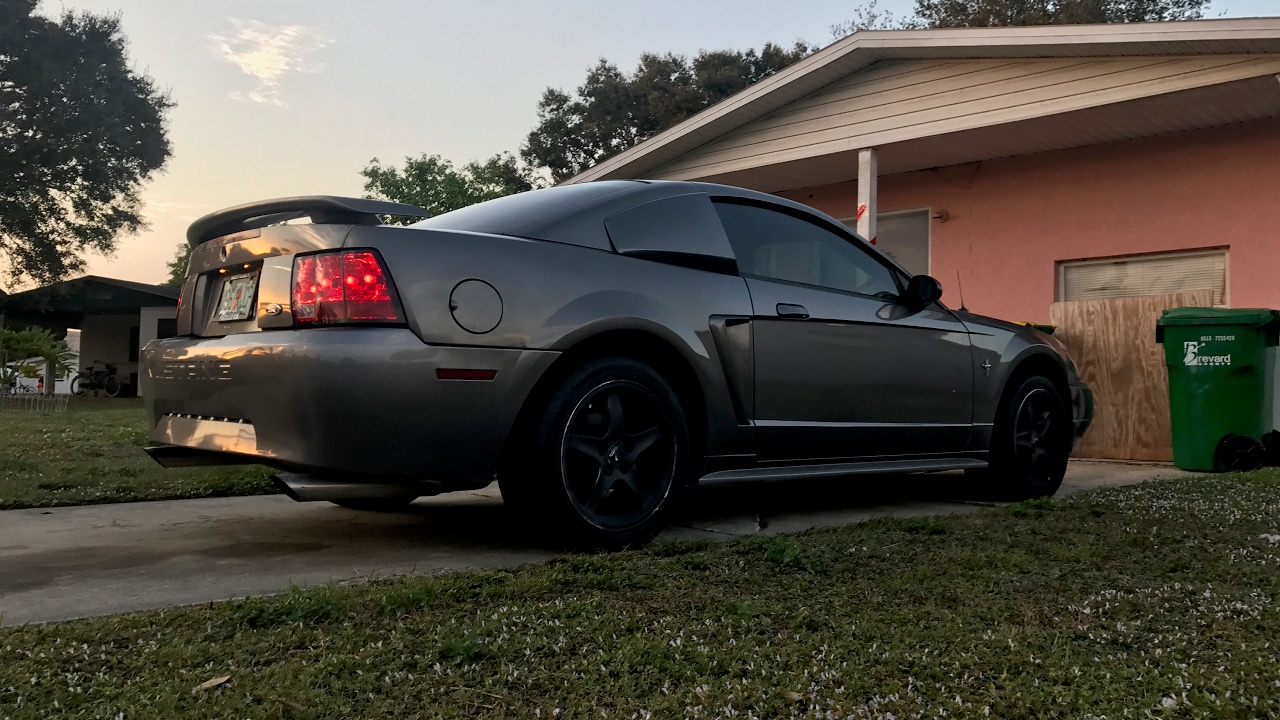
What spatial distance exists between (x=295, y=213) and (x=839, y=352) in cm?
242

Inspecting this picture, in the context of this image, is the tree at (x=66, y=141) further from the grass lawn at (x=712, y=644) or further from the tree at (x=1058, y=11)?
the grass lawn at (x=712, y=644)

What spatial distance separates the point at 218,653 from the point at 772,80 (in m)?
10.9

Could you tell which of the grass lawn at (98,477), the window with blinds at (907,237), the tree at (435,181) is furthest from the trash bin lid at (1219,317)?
the tree at (435,181)

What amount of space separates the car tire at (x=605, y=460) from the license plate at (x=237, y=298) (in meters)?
1.09

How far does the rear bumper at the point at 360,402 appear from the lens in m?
3.06

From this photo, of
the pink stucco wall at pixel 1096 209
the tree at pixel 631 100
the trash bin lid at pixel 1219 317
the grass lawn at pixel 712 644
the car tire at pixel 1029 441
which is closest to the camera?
the grass lawn at pixel 712 644

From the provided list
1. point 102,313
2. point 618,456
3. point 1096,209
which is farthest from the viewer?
point 102,313

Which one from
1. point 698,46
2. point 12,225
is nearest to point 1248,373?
point 12,225

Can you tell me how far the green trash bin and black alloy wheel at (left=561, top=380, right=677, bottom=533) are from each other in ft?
18.3

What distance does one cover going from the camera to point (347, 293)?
10.3 ft

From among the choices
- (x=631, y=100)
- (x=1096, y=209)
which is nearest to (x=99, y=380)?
(x=631, y=100)

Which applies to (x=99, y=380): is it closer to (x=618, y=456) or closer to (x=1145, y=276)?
(x=1145, y=276)

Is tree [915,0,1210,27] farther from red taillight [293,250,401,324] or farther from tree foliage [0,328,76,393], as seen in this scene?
red taillight [293,250,401,324]

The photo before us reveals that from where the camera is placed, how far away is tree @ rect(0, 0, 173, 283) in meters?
26.3
